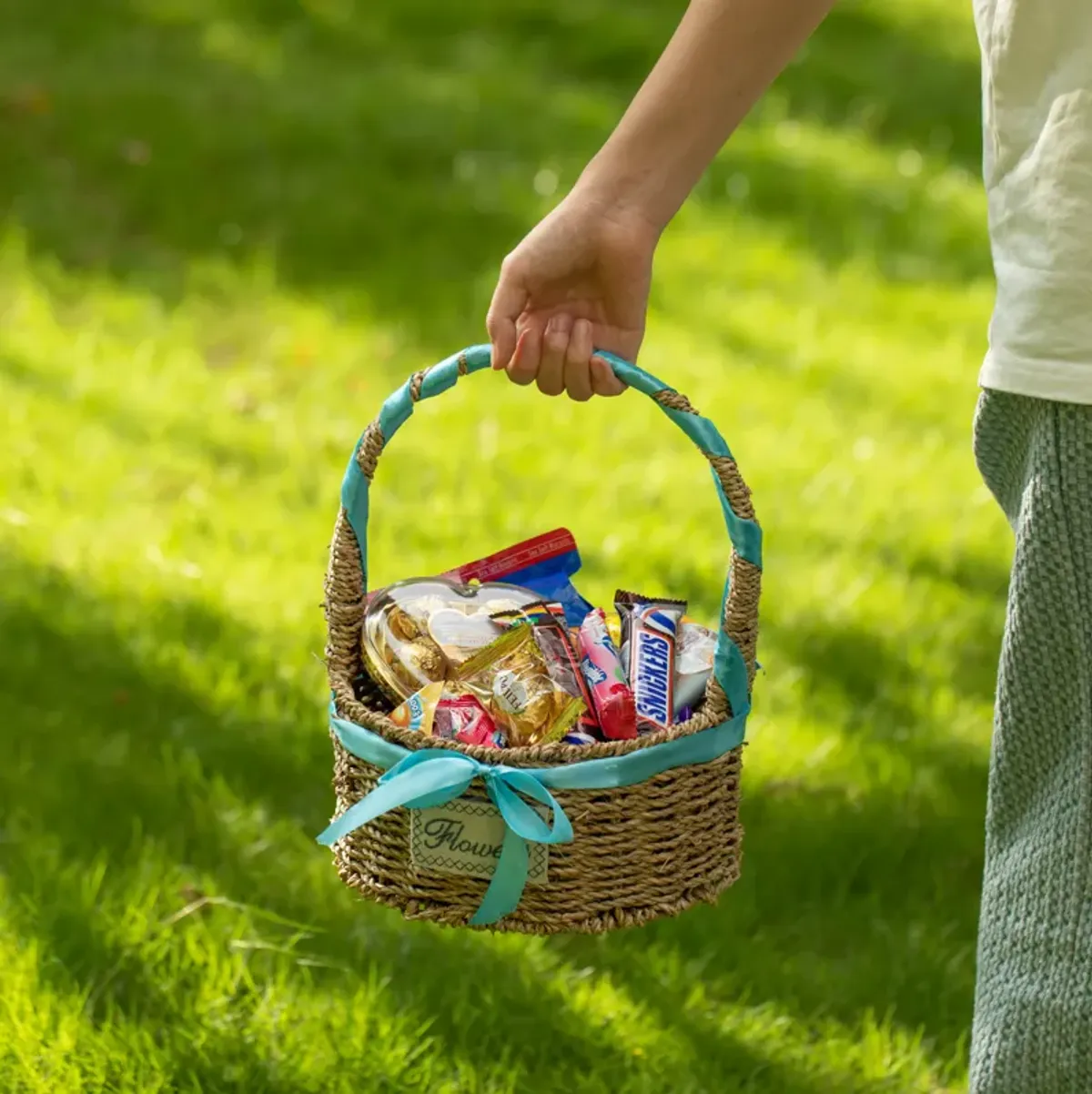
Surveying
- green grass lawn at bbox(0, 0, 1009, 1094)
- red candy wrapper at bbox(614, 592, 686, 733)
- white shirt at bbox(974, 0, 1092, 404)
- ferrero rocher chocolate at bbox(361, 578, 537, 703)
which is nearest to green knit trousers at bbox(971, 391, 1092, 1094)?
white shirt at bbox(974, 0, 1092, 404)

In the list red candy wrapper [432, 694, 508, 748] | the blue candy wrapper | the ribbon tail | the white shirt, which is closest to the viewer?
the white shirt

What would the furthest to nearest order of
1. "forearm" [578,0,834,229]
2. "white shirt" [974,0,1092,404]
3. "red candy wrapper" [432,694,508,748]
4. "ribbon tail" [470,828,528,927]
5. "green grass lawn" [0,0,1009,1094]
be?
"green grass lawn" [0,0,1009,1094]
"red candy wrapper" [432,694,508,748]
"ribbon tail" [470,828,528,927]
"forearm" [578,0,834,229]
"white shirt" [974,0,1092,404]

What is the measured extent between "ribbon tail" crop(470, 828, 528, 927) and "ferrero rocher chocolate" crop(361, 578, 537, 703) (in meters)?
0.25

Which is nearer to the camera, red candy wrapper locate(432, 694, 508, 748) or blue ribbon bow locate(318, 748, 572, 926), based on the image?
blue ribbon bow locate(318, 748, 572, 926)

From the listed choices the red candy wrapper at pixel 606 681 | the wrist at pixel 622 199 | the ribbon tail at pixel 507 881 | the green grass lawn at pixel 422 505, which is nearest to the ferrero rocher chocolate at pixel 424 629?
the red candy wrapper at pixel 606 681

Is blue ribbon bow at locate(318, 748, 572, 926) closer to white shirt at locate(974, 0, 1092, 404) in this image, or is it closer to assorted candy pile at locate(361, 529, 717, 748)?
assorted candy pile at locate(361, 529, 717, 748)

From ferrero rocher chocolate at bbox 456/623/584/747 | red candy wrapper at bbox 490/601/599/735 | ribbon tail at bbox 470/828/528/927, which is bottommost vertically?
ribbon tail at bbox 470/828/528/927

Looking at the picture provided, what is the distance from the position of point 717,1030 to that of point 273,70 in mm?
4442

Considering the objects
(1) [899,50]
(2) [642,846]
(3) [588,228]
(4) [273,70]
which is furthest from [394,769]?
(1) [899,50]

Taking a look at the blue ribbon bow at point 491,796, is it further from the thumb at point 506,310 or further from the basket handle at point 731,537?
the thumb at point 506,310

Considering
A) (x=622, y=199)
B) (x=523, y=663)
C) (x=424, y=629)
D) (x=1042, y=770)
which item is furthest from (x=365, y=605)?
(x=1042, y=770)

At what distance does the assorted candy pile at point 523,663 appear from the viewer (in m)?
1.83

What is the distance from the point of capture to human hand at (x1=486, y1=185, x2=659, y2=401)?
174 cm

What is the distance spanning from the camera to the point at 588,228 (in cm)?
174
